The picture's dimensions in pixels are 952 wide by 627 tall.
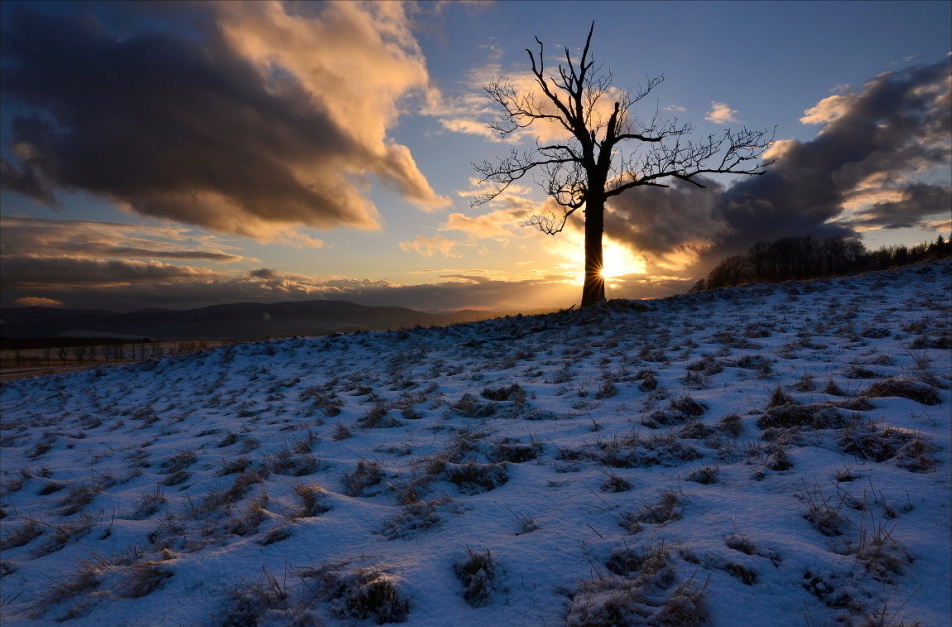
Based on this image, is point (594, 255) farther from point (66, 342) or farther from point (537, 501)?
point (66, 342)

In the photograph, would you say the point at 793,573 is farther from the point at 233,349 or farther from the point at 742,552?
the point at 233,349

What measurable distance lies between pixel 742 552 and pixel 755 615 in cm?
40

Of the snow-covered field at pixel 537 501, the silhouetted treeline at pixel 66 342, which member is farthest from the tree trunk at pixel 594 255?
the silhouetted treeline at pixel 66 342

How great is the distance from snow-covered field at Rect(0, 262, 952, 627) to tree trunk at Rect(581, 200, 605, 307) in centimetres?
807

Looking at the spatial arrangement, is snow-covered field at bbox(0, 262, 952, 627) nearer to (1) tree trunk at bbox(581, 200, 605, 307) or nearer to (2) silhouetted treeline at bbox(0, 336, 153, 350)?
(1) tree trunk at bbox(581, 200, 605, 307)

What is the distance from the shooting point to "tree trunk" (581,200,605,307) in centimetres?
1578

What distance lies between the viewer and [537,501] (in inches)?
128

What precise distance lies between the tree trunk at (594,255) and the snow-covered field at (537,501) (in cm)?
807

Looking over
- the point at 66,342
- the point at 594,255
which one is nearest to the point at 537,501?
the point at 594,255

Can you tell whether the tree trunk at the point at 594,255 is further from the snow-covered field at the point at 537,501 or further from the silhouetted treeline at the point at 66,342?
the silhouetted treeline at the point at 66,342

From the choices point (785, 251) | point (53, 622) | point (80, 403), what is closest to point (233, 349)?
point (80, 403)

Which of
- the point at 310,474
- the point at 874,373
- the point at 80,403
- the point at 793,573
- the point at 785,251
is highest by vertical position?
the point at 785,251

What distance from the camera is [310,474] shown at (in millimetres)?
4402

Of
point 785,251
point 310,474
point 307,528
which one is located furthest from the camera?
point 785,251
